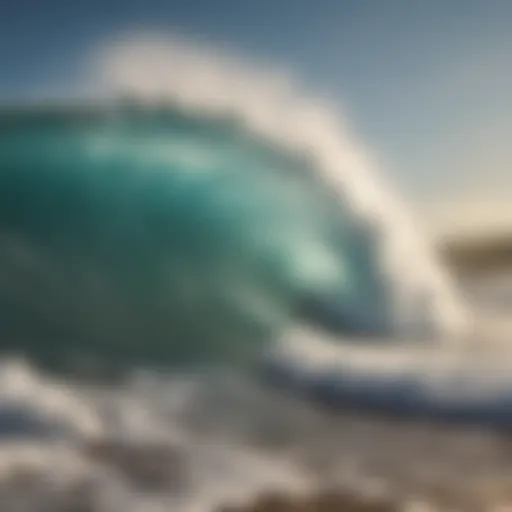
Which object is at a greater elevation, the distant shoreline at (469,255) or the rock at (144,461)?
the distant shoreline at (469,255)

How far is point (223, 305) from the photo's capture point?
111 centimetres

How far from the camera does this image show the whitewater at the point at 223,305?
1039mm

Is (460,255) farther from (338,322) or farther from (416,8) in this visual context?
(416,8)

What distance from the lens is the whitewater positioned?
1.04 m

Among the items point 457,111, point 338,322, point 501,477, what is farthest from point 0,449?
point 457,111

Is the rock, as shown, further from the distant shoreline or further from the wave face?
the distant shoreline

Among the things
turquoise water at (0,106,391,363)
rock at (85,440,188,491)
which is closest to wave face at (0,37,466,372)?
turquoise water at (0,106,391,363)

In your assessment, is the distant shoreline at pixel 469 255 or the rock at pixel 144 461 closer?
the rock at pixel 144 461

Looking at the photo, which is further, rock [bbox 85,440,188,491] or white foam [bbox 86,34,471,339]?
white foam [bbox 86,34,471,339]

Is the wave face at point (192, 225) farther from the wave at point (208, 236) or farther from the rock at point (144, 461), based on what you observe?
the rock at point (144, 461)

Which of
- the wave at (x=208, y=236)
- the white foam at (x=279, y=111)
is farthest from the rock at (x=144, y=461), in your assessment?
the white foam at (x=279, y=111)

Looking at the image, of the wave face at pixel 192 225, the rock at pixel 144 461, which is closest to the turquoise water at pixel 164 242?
the wave face at pixel 192 225

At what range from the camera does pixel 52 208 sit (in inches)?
43.9

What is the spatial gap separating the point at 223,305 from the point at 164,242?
0.39 ft
